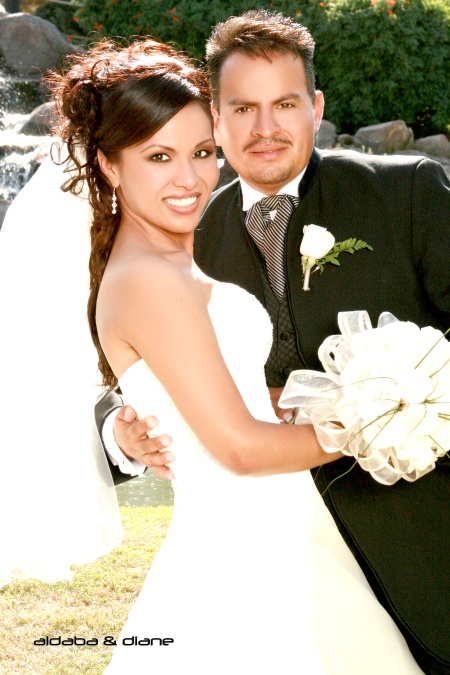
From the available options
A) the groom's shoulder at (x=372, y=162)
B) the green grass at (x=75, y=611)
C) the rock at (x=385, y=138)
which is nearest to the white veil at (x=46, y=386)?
the groom's shoulder at (x=372, y=162)

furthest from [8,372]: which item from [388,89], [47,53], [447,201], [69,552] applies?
[47,53]

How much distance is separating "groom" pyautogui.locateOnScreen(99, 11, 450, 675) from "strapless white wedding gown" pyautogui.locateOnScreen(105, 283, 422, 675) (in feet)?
0.31

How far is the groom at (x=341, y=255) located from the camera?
280 centimetres

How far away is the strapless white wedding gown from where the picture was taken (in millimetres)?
2486

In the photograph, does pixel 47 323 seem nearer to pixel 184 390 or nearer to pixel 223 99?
pixel 184 390

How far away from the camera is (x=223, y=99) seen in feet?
11.1

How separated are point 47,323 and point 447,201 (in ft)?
4.38

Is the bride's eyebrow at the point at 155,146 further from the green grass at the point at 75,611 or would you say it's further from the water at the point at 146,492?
the water at the point at 146,492

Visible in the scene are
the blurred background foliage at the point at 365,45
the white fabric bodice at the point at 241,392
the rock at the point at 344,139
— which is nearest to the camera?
the white fabric bodice at the point at 241,392

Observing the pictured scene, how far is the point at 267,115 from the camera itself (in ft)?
10.9

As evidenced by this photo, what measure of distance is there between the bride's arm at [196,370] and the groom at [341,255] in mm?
236

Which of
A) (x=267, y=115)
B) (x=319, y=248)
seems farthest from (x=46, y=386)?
(x=267, y=115)

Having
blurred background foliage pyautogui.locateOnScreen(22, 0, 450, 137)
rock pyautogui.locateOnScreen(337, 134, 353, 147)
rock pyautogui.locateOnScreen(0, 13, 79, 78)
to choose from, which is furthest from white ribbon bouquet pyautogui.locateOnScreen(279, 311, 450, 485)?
rock pyautogui.locateOnScreen(0, 13, 79, 78)

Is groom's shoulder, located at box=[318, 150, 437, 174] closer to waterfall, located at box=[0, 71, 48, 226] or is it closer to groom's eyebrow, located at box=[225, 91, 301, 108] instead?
groom's eyebrow, located at box=[225, 91, 301, 108]
